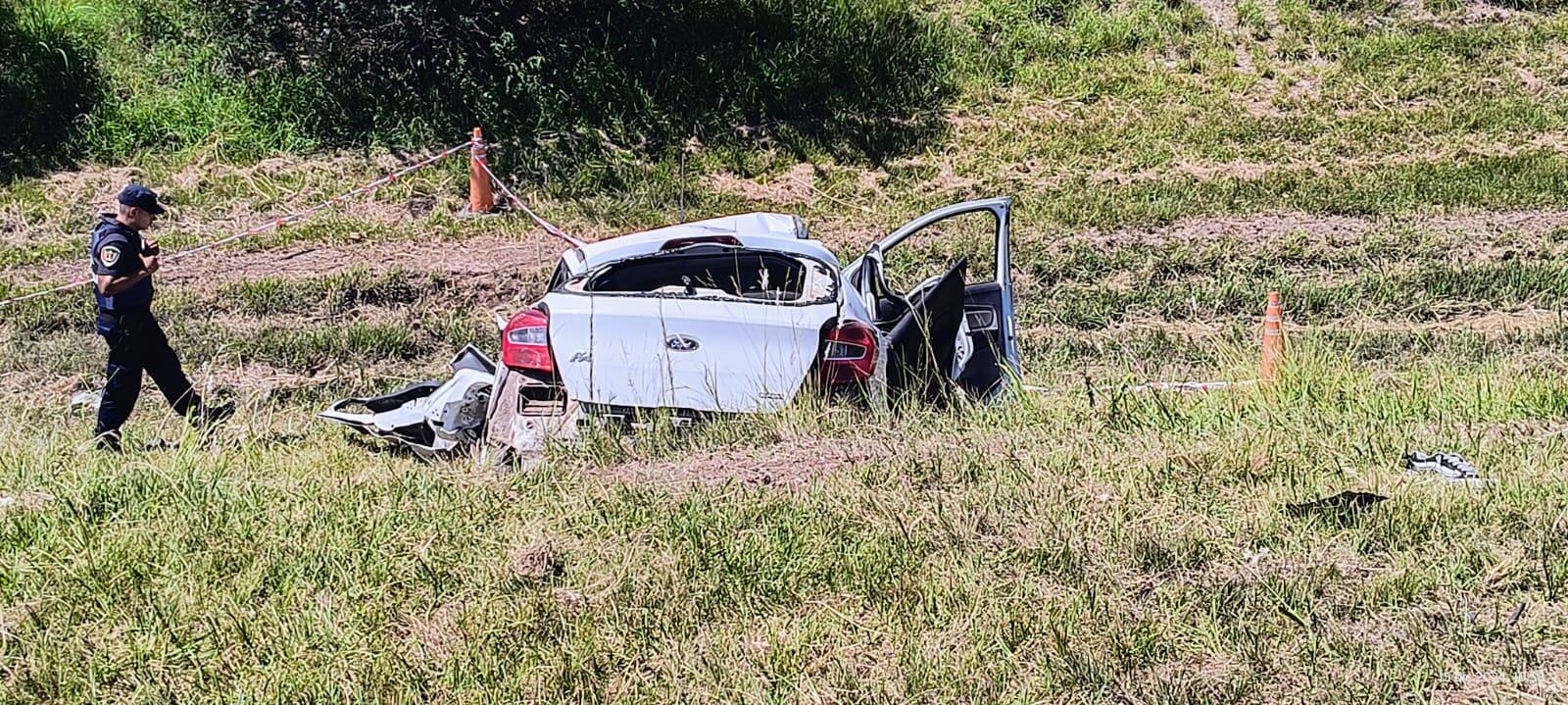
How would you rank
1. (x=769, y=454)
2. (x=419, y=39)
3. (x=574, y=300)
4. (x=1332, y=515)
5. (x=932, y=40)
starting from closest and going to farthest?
(x=1332, y=515), (x=769, y=454), (x=574, y=300), (x=419, y=39), (x=932, y=40)

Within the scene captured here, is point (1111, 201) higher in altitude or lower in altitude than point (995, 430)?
lower

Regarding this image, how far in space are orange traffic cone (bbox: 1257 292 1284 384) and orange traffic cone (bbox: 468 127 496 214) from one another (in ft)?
26.1

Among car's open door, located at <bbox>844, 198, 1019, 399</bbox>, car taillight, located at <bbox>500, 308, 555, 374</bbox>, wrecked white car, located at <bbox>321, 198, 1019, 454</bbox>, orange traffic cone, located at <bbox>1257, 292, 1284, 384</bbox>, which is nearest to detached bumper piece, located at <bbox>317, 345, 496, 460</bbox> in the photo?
wrecked white car, located at <bbox>321, 198, 1019, 454</bbox>

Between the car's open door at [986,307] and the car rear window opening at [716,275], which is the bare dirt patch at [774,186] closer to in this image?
the car's open door at [986,307]

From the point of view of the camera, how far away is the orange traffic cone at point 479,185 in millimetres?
13609

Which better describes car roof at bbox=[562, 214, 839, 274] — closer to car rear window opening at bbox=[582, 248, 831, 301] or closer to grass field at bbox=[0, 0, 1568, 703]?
car rear window opening at bbox=[582, 248, 831, 301]

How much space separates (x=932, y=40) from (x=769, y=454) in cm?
1252

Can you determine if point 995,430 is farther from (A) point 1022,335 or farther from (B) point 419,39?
(B) point 419,39

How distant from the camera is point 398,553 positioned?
4.23 meters

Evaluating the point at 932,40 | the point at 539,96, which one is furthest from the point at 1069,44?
the point at 539,96

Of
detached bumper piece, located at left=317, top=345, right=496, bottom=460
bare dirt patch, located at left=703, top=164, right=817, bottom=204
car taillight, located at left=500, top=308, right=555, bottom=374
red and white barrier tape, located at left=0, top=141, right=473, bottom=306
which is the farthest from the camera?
bare dirt patch, located at left=703, top=164, right=817, bottom=204

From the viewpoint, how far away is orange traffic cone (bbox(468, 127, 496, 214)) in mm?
13609

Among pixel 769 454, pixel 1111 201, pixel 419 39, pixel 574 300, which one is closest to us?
pixel 769 454

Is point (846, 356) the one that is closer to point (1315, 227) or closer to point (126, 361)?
point (126, 361)
